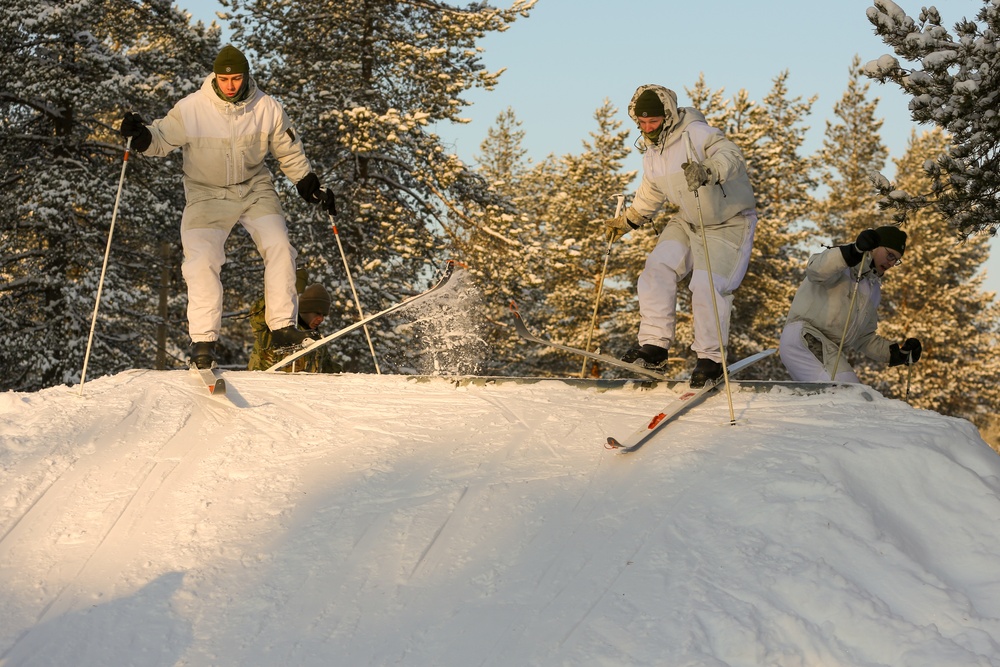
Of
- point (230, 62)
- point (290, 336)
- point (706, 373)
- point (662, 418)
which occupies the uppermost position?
point (230, 62)

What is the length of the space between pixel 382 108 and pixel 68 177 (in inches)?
216

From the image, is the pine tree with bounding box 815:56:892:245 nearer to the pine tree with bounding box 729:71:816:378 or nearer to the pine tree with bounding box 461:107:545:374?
the pine tree with bounding box 729:71:816:378

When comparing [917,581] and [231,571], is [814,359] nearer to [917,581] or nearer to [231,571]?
[917,581]

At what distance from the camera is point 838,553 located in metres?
4.11

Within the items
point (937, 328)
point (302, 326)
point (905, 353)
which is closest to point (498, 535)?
point (302, 326)

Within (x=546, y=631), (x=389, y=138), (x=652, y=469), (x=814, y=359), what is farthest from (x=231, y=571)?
(x=389, y=138)

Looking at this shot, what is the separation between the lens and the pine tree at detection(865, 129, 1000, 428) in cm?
3434

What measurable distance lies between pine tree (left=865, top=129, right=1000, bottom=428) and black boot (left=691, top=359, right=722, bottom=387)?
28.9 m

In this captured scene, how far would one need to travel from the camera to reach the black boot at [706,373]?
645 centimetres

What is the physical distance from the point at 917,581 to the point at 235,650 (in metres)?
2.58

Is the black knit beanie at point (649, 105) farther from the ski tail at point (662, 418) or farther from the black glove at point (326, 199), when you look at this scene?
the black glove at point (326, 199)

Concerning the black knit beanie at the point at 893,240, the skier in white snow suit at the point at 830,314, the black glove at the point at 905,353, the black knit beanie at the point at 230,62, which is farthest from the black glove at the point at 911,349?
the black knit beanie at the point at 230,62

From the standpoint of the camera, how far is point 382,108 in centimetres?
1866

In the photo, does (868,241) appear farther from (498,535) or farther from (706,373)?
(498,535)
